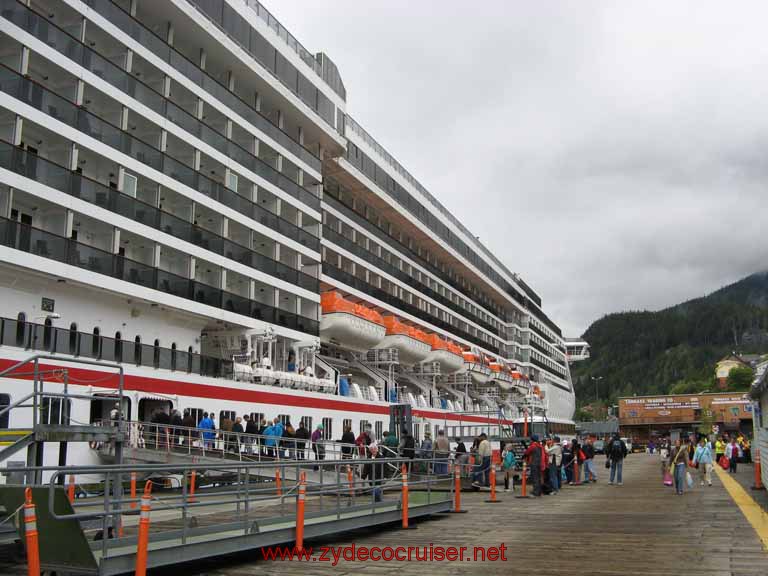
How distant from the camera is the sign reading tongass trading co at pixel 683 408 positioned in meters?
93.2

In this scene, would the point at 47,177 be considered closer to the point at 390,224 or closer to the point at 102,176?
the point at 102,176

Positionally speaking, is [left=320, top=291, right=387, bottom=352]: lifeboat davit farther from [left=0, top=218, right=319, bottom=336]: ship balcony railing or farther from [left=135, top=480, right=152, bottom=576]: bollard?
[left=135, top=480, right=152, bottom=576]: bollard

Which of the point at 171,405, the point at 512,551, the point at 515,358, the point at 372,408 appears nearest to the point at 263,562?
the point at 512,551

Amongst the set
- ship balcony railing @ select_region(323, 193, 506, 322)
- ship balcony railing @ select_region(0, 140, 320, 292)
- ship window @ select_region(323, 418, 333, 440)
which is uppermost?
ship balcony railing @ select_region(323, 193, 506, 322)

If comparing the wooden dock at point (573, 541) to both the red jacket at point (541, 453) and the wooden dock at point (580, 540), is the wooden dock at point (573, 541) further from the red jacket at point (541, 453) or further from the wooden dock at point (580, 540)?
the red jacket at point (541, 453)

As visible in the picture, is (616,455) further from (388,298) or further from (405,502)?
(388,298)

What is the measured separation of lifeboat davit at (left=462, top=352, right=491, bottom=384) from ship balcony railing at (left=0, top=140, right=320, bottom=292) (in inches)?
1032

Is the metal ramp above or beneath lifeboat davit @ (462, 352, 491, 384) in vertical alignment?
beneath

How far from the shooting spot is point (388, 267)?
49.5 metres

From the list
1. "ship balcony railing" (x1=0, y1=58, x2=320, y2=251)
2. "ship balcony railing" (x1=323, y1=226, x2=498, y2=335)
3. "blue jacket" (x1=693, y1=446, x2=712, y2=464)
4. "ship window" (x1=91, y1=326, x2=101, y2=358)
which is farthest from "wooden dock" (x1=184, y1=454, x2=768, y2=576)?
"ship balcony railing" (x1=323, y1=226, x2=498, y2=335)

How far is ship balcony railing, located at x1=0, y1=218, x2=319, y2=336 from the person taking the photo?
67.8 feet

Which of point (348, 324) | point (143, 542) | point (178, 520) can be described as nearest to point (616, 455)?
point (178, 520)

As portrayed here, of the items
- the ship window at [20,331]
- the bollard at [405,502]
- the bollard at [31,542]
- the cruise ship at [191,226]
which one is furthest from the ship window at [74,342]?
the bollard at [31,542]

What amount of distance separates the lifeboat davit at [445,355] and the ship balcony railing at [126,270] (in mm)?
19331
